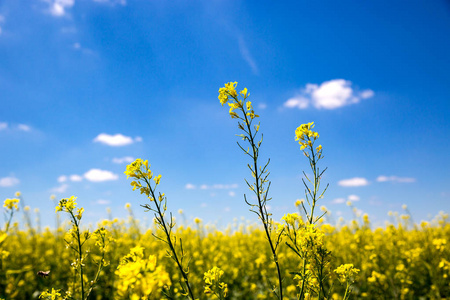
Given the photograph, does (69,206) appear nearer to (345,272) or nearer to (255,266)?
(345,272)

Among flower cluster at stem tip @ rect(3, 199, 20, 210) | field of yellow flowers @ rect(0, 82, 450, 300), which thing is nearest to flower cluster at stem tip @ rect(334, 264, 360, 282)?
field of yellow flowers @ rect(0, 82, 450, 300)

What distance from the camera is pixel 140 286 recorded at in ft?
3.45

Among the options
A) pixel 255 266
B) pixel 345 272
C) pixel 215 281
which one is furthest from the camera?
pixel 255 266

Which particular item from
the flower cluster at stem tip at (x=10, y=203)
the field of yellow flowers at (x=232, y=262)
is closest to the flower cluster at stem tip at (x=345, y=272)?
the field of yellow flowers at (x=232, y=262)

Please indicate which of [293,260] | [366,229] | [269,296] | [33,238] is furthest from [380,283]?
[33,238]

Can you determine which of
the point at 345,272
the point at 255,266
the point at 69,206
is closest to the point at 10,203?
the point at 69,206

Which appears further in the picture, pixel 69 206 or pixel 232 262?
pixel 232 262

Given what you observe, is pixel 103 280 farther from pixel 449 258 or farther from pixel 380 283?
pixel 449 258

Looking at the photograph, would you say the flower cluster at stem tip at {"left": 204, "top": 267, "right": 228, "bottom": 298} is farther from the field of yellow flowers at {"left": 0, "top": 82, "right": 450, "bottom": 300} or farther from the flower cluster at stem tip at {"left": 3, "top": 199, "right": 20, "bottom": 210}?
the flower cluster at stem tip at {"left": 3, "top": 199, "right": 20, "bottom": 210}

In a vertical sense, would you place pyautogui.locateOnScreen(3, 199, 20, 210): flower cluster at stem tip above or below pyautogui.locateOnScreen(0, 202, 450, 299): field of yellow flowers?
above

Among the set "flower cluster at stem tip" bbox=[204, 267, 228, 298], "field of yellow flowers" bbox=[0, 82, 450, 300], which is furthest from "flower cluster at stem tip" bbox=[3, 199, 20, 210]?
"flower cluster at stem tip" bbox=[204, 267, 228, 298]

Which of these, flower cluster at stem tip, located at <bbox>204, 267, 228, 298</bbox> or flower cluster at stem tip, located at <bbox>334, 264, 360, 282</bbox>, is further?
flower cluster at stem tip, located at <bbox>334, 264, 360, 282</bbox>

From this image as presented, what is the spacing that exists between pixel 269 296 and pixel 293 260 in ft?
7.57

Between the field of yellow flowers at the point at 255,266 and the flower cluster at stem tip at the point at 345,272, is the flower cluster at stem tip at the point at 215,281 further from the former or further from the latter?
→ the field of yellow flowers at the point at 255,266
